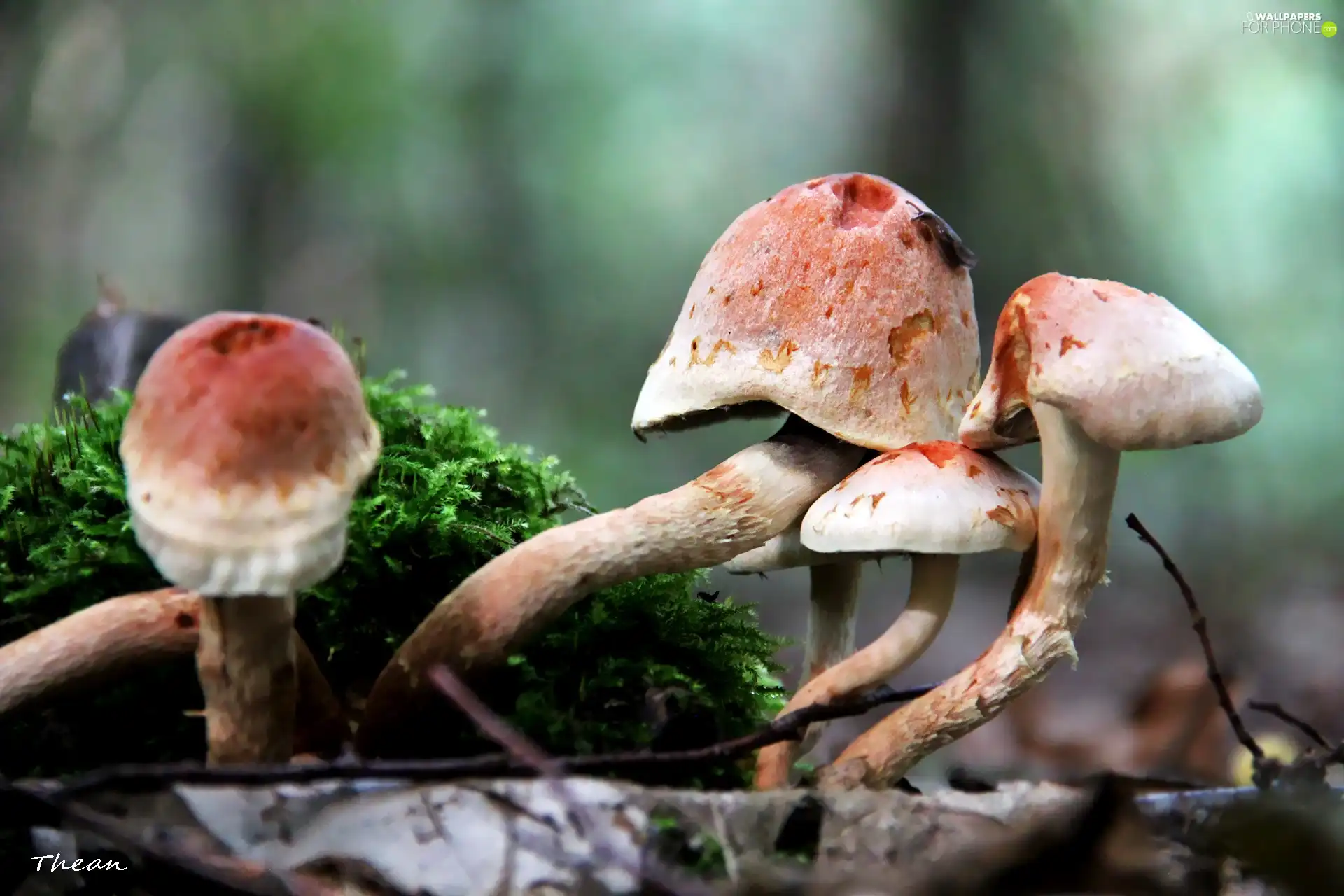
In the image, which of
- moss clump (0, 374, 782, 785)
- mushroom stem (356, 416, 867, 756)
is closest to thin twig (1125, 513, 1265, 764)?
mushroom stem (356, 416, 867, 756)

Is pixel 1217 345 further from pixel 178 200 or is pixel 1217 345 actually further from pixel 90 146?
pixel 90 146

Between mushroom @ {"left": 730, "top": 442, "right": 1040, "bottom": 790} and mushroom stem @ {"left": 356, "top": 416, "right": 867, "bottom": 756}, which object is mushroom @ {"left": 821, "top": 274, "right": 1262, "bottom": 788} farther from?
mushroom stem @ {"left": 356, "top": 416, "right": 867, "bottom": 756}

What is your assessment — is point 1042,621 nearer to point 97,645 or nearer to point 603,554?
point 603,554

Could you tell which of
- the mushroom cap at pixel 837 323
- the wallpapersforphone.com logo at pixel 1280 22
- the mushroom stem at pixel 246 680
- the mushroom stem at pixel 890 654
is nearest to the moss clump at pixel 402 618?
the mushroom stem at pixel 890 654

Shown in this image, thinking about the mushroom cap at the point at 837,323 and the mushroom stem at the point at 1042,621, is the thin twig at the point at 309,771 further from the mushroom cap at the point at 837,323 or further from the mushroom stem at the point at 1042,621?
the mushroom cap at the point at 837,323

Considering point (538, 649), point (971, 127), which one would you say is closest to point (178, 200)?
point (971, 127)
